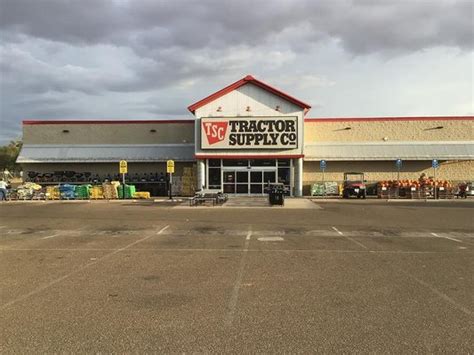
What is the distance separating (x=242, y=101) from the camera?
37844mm

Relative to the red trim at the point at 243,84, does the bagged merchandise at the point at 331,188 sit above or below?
below

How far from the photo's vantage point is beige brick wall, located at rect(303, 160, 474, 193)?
4016 centimetres

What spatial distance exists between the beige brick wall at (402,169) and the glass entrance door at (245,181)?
410cm

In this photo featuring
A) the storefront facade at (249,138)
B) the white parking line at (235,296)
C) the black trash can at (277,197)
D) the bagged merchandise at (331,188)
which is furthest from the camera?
the bagged merchandise at (331,188)

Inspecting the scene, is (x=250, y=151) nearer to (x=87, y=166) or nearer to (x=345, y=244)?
(x=87, y=166)

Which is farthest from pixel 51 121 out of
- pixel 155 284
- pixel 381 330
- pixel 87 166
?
pixel 381 330

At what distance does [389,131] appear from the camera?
40.8m

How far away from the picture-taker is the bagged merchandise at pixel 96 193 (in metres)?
37.0

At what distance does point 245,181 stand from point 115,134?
41.3 feet

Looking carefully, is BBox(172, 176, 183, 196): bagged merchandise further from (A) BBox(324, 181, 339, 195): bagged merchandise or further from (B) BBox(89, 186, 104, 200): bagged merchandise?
(A) BBox(324, 181, 339, 195): bagged merchandise

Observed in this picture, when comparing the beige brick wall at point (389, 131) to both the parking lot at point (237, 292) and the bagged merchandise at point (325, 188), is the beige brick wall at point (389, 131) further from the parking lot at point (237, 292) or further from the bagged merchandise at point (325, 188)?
the parking lot at point (237, 292)


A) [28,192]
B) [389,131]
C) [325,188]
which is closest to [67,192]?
[28,192]

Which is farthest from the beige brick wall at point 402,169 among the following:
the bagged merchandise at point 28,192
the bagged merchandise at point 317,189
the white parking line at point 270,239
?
the white parking line at point 270,239

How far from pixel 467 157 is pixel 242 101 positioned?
18459mm
